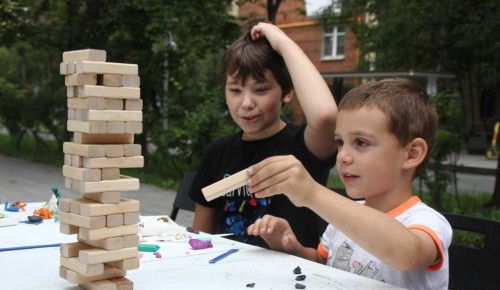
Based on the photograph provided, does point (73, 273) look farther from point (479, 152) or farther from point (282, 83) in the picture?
point (479, 152)

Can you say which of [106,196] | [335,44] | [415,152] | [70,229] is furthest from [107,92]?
[335,44]

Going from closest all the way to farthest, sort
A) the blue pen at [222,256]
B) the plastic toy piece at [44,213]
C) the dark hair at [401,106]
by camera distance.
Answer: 1. the dark hair at [401,106]
2. the blue pen at [222,256]
3. the plastic toy piece at [44,213]

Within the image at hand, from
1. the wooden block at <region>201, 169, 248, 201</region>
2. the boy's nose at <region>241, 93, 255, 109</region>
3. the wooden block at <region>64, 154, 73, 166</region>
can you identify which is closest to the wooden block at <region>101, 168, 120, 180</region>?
the wooden block at <region>64, 154, 73, 166</region>

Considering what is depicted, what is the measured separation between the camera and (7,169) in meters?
11.1

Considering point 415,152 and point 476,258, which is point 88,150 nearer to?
point 415,152

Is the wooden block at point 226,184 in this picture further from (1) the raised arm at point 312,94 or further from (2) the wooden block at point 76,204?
(1) the raised arm at point 312,94

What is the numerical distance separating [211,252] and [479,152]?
17.4m

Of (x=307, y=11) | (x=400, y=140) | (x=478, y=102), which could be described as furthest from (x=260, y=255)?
(x=478, y=102)

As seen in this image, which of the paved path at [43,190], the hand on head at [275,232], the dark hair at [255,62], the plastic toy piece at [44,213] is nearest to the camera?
the hand on head at [275,232]

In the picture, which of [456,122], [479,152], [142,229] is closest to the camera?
[142,229]

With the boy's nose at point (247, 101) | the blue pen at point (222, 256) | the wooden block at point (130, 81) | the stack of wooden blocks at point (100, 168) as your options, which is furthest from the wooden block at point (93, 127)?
the boy's nose at point (247, 101)

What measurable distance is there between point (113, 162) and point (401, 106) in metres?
0.78

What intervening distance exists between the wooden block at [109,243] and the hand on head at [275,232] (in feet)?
1.78

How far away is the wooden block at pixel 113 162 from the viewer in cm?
132
